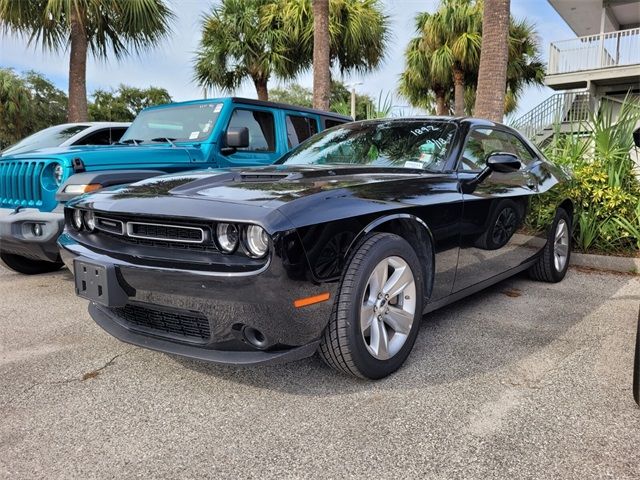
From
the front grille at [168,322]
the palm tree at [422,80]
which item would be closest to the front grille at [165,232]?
the front grille at [168,322]

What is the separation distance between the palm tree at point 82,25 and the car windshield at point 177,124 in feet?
18.9

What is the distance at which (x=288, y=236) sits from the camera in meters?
2.04

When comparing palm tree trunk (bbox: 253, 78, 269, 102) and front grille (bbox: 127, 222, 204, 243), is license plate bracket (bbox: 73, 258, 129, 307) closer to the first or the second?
front grille (bbox: 127, 222, 204, 243)

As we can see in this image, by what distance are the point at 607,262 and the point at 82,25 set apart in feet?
33.2

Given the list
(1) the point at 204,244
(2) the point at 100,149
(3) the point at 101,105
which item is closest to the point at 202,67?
(2) the point at 100,149

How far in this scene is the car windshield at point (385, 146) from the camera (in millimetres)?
3293

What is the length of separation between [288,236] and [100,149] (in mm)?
2907

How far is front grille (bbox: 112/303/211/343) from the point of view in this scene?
2.24m

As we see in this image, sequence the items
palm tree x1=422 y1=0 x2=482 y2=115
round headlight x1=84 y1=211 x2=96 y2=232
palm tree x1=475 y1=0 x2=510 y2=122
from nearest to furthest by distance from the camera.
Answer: round headlight x1=84 y1=211 x2=96 y2=232 < palm tree x1=475 y1=0 x2=510 y2=122 < palm tree x1=422 y1=0 x2=482 y2=115

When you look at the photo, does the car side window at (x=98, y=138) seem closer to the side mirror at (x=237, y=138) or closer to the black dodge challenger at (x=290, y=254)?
the side mirror at (x=237, y=138)

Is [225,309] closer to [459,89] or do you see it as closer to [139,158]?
[139,158]

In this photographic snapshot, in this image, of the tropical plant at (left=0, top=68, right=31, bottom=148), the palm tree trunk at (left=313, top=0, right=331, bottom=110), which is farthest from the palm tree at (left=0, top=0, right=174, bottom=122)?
the tropical plant at (left=0, top=68, right=31, bottom=148)

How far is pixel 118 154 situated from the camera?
428cm

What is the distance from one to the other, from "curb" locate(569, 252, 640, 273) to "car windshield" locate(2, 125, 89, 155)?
6.00 m
